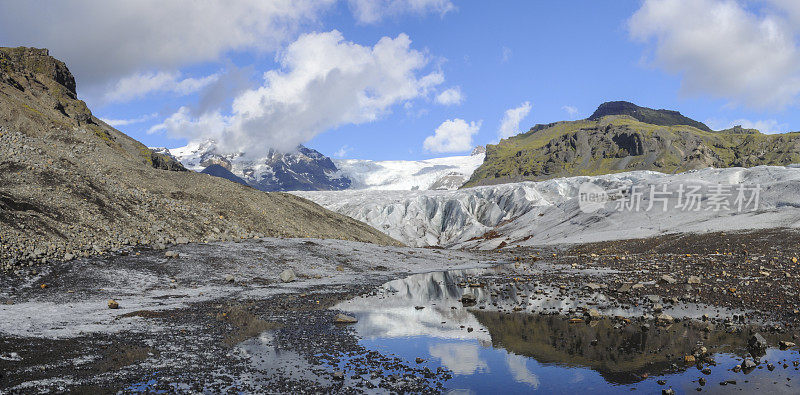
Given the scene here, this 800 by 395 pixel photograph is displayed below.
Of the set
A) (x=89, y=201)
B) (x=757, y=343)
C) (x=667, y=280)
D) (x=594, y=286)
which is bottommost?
(x=757, y=343)

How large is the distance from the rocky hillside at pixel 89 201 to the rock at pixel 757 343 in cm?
3552

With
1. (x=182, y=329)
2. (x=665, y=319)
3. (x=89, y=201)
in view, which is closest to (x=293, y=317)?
(x=182, y=329)

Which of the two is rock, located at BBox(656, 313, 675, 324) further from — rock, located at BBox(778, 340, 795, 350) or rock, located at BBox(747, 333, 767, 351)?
rock, located at BBox(778, 340, 795, 350)

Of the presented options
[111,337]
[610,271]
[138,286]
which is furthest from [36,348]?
[610,271]

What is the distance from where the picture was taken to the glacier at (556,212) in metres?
63.6

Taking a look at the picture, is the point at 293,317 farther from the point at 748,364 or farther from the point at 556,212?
the point at 556,212

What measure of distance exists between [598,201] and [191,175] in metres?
70.7

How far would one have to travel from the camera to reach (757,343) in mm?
15359

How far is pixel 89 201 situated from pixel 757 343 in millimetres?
45318

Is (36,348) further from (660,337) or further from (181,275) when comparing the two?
(660,337)

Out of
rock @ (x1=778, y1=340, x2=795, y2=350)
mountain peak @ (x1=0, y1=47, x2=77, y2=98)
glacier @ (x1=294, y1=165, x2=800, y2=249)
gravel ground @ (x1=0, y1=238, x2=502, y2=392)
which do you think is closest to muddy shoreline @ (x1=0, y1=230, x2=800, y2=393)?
gravel ground @ (x1=0, y1=238, x2=502, y2=392)

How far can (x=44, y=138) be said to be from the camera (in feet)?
167

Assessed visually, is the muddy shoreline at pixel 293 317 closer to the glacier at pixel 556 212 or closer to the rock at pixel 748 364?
the rock at pixel 748 364

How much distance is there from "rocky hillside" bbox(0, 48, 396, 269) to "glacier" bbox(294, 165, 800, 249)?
39.9 m
